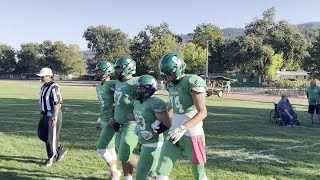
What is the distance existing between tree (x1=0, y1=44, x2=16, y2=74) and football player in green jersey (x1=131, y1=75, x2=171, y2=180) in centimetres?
12359

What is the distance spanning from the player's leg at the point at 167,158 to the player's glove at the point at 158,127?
0.69 ft

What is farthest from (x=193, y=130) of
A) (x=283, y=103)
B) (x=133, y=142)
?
(x=283, y=103)

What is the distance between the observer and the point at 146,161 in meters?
5.39

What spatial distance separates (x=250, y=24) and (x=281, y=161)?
72602 millimetres

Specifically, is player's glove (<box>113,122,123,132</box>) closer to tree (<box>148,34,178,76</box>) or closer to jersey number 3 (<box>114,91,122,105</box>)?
jersey number 3 (<box>114,91,122,105</box>)

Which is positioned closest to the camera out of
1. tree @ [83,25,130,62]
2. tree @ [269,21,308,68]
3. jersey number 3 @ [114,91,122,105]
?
jersey number 3 @ [114,91,122,105]

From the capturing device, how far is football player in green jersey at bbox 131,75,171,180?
5.35m

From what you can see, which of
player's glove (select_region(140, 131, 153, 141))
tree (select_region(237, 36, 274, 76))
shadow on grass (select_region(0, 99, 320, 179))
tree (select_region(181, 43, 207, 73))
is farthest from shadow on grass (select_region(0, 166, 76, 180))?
tree (select_region(181, 43, 207, 73))

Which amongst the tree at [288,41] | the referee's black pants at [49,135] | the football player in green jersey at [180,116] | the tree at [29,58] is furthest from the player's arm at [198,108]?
the tree at [29,58]

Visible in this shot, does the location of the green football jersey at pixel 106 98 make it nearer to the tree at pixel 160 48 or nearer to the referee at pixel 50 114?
the referee at pixel 50 114

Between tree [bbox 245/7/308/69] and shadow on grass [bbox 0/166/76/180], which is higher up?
tree [bbox 245/7/308/69]

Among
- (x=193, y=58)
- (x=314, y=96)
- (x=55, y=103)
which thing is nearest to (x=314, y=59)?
(x=193, y=58)

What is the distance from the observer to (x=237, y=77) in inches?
2670

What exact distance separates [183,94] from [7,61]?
12493cm
